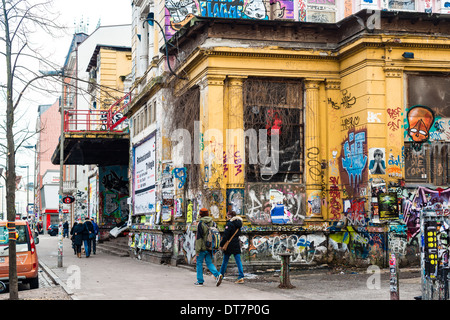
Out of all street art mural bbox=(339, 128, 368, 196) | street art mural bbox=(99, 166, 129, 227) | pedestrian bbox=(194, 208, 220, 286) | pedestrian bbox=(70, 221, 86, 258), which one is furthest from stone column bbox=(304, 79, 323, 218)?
street art mural bbox=(99, 166, 129, 227)

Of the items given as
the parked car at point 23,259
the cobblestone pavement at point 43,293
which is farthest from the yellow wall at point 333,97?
the parked car at point 23,259

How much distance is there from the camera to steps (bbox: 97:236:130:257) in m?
27.7

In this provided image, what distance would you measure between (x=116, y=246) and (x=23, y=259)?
15.0 metres

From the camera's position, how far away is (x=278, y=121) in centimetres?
1839

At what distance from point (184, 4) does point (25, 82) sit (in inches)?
363

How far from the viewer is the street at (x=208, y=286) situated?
41.1 feet

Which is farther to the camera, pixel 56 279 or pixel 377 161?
pixel 56 279

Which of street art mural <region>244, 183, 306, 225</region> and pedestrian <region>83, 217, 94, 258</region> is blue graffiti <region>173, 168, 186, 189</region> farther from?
pedestrian <region>83, 217, 94, 258</region>

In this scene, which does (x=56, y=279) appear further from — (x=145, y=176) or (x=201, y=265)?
(x=145, y=176)

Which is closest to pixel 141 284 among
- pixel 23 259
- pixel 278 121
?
pixel 23 259

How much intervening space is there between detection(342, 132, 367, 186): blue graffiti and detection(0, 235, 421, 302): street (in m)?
2.66

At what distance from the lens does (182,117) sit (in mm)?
20422
